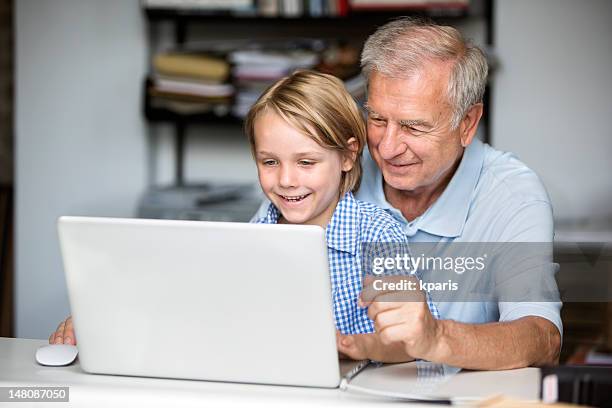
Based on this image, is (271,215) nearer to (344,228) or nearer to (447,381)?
(344,228)

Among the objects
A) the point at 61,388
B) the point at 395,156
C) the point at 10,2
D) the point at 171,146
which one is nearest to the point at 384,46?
the point at 395,156

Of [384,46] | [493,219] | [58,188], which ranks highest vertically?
[384,46]

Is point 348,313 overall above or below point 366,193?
below

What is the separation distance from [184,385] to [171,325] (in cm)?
11

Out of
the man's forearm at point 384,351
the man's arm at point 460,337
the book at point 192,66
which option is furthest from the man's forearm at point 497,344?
the book at point 192,66

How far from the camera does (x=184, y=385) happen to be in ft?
4.55

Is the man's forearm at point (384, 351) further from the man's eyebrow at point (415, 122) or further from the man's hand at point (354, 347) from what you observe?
the man's eyebrow at point (415, 122)

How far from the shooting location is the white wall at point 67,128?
3.70 meters

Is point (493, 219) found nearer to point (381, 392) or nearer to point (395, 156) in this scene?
point (395, 156)

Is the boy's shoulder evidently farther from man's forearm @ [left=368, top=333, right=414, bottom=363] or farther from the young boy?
man's forearm @ [left=368, top=333, right=414, bottom=363]

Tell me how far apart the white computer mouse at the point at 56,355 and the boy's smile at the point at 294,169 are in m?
0.53

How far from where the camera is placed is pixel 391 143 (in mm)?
1912

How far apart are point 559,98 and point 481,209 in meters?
1.71

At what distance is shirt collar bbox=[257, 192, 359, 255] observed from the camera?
180 centimetres
